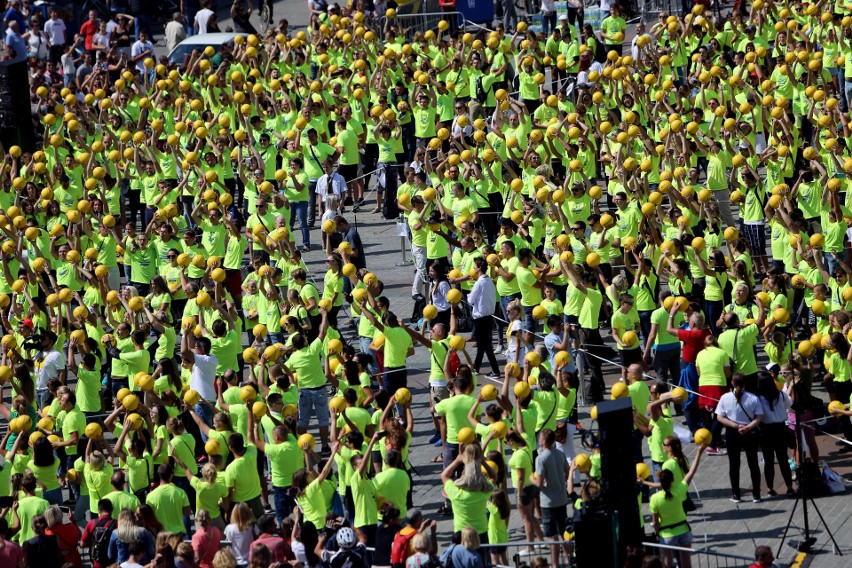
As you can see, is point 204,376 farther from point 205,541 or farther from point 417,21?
point 417,21

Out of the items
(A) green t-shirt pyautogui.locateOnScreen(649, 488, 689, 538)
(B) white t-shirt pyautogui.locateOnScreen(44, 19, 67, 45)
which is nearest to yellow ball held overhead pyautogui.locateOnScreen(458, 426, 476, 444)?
(A) green t-shirt pyautogui.locateOnScreen(649, 488, 689, 538)

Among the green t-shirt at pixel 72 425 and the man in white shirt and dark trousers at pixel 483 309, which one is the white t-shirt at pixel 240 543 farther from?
the man in white shirt and dark trousers at pixel 483 309

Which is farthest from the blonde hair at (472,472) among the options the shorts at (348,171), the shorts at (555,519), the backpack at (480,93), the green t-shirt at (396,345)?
the backpack at (480,93)

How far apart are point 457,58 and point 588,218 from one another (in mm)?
6454

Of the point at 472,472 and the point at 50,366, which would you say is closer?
the point at 472,472

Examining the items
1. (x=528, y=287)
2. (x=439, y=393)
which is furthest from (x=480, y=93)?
(x=439, y=393)

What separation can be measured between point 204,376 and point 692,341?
5.20 meters

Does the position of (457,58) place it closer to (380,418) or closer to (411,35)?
(411,35)

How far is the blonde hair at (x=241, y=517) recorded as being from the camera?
1541 cm

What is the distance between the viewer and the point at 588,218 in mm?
22156

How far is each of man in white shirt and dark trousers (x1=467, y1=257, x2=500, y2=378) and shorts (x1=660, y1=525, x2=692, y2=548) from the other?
5.33 meters

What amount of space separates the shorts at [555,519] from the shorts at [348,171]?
34.4 feet

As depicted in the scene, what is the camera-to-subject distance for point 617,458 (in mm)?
13438

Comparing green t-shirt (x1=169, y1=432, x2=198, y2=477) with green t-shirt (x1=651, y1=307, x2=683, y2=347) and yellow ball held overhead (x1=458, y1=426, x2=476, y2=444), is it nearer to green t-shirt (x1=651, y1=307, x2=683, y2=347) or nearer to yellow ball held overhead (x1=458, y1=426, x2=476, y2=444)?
yellow ball held overhead (x1=458, y1=426, x2=476, y2=444)
